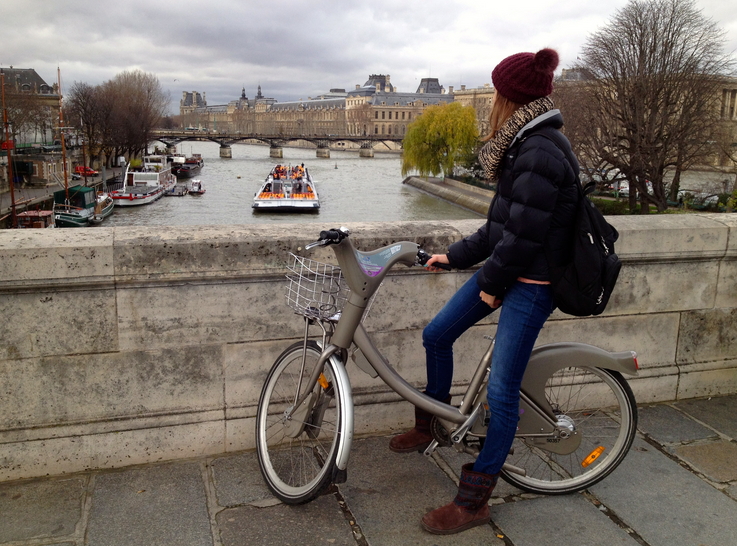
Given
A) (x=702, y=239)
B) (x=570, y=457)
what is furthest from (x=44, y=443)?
(x=702, y=239)

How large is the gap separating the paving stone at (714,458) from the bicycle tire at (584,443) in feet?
1.09

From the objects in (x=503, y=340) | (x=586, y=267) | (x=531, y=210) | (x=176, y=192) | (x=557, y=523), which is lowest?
(x=176, y=192)

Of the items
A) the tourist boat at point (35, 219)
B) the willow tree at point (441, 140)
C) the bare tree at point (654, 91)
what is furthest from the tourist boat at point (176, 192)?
the bare tree at point (654, 91)

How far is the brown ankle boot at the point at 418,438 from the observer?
2.70 meters

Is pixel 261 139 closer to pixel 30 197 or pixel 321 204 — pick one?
pixel 321 204

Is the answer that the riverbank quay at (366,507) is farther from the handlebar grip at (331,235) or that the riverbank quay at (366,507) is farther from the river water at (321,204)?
the river water at (321,204)

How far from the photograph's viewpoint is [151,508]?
2406 mm

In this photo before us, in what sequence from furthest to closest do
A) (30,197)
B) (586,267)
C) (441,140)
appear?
(441,140) < (30,197) < (586,267)

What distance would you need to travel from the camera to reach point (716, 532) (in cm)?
232

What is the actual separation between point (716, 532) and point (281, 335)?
1.72 m

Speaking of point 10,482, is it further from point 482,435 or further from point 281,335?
point 482,435

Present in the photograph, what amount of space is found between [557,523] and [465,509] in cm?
34

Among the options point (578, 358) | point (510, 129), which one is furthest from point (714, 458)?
point (510, 129)

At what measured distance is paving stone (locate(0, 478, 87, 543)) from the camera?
2.24 m
